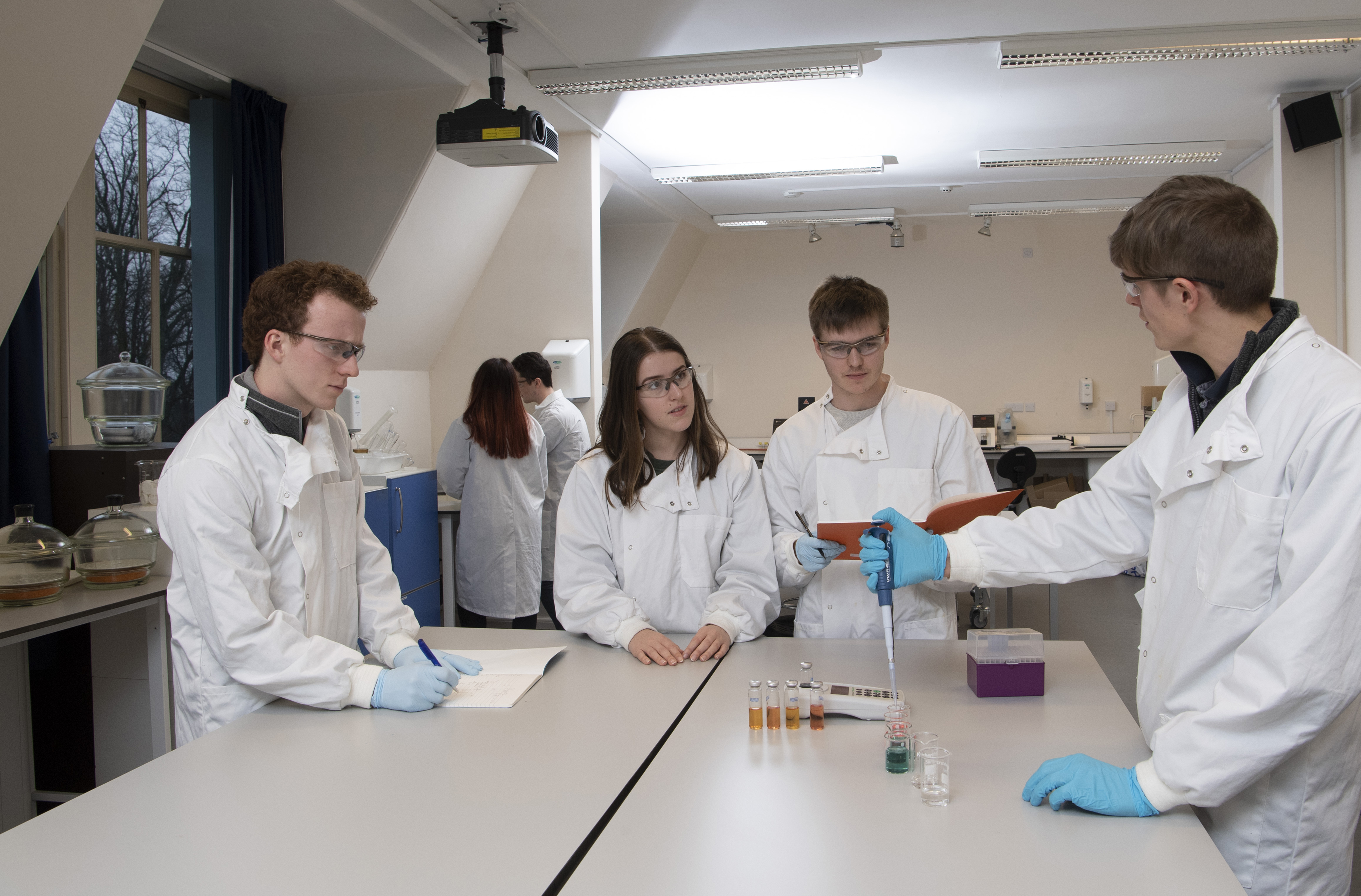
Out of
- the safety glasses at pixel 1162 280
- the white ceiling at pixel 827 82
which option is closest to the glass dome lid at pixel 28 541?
the white ceiling at pixel 827 82

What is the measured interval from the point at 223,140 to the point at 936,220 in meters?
6.20

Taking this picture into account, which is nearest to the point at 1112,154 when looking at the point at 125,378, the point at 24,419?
the point at 125,378

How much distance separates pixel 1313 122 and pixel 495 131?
4.39 meters

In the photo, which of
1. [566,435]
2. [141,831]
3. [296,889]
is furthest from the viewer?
[566,435]

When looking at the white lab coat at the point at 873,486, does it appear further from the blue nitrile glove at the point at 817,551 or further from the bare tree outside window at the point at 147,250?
the bare tree outside window at the point at 147,250

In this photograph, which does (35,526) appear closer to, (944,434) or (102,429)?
(102,429)

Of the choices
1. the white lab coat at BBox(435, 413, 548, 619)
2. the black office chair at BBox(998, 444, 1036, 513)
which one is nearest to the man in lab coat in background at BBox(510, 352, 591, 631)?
the white lab coat at BBox(435, 413, 548, 619)

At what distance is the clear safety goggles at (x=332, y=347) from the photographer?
183 cm

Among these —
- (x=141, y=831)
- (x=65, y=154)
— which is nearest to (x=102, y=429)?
(x=65, y=154)

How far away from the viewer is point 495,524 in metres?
4.30

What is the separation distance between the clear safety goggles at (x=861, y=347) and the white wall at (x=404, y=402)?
314 cm

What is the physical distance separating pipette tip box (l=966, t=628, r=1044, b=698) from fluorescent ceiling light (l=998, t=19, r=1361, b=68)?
316 centimetres

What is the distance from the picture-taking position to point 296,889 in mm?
1135

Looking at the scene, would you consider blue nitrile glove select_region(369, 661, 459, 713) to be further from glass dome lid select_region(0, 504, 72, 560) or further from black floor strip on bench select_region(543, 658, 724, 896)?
glass dome lid select_region(0, 504, 72, 560)
